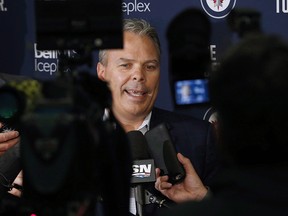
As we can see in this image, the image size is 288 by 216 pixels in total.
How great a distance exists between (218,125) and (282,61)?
0.16 meters

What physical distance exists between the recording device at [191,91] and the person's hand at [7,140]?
747 mm

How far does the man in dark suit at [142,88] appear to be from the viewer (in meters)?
3.46

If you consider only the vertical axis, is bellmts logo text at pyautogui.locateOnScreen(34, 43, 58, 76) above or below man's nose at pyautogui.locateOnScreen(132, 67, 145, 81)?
above

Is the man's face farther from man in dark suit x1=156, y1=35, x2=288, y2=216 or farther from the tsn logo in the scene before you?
man in dark suit x1=156, y1=35, x2=288, y2=216

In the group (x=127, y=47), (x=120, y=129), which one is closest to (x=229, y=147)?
(x=120, y=129)

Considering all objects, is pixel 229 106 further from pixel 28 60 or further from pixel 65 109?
pixel 28 60

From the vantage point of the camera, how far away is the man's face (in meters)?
3.46

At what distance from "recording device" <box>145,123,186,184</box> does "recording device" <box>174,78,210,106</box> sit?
222 millimetres

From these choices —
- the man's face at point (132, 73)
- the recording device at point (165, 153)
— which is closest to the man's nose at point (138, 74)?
the man's face at point (132, 73)

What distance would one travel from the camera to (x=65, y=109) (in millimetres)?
1268

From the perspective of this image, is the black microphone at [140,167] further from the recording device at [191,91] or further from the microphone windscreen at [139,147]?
the recording device at [191,91]

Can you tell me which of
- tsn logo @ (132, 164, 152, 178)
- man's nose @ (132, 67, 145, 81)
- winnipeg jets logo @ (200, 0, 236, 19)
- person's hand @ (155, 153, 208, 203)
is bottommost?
person's hand @ (155, 153, 208, 203)

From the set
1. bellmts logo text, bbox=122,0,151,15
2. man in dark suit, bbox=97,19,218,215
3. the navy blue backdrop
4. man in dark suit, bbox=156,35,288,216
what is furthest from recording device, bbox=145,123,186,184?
man in dark suit, bbox=156,35,288,216

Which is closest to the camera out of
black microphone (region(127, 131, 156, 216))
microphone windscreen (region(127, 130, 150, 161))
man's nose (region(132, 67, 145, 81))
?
black microphone (region(127, 131, 156, 216))
